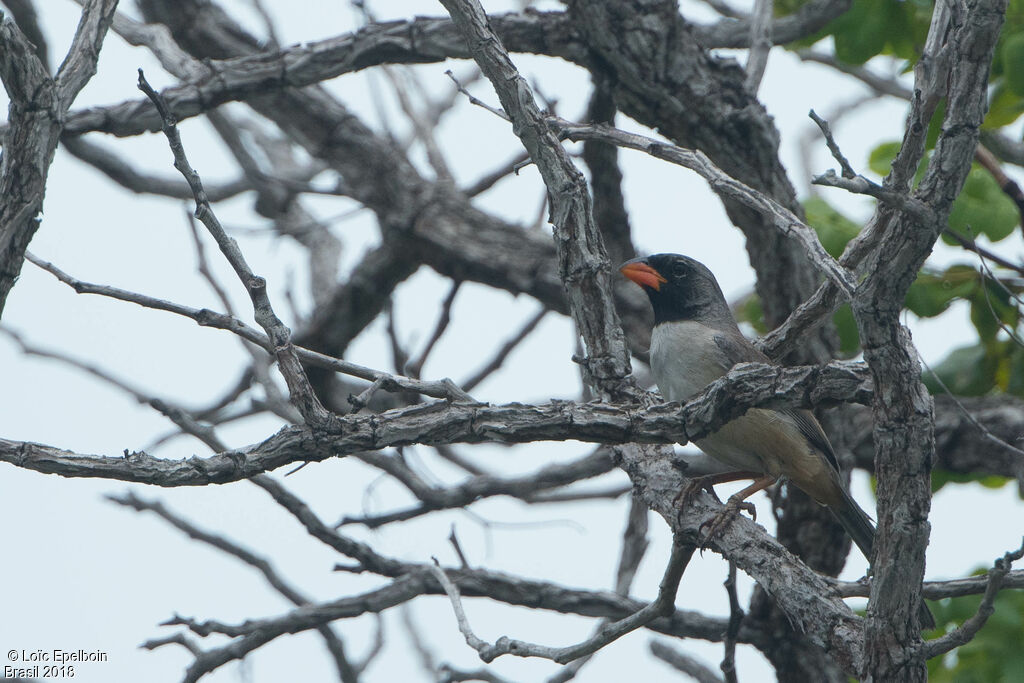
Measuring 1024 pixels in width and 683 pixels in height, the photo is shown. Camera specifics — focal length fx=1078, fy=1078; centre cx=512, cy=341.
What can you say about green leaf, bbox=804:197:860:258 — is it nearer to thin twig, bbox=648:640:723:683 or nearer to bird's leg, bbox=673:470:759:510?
bird's leg, bbox=673:470:759:510

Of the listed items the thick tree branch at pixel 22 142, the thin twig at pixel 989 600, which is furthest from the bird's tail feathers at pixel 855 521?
the thick tree branch at pixel 22 142

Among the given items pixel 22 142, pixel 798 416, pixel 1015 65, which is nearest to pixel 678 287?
pixel 798 416

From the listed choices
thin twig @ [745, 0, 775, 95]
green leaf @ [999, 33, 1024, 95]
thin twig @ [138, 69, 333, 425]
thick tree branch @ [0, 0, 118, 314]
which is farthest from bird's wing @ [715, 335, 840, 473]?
thick tree branch @ [0, 0, 118, 314]

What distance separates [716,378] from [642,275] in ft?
3.18

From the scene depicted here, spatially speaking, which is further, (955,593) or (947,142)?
(955,593)

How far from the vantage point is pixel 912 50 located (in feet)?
21.5

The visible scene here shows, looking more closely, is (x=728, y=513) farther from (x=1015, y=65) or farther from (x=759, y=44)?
(x=759, y=44)

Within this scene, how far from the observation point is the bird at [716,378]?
220 inches

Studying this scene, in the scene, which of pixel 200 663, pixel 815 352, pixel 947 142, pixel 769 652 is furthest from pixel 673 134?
pixel 200 663

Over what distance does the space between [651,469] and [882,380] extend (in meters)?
1.69

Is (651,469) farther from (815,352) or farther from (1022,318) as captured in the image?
(1022,318)

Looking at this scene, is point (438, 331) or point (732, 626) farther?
point (438, 331)

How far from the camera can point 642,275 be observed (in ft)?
22.0

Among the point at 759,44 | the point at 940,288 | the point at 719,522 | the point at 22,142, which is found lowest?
the point at 719,522
